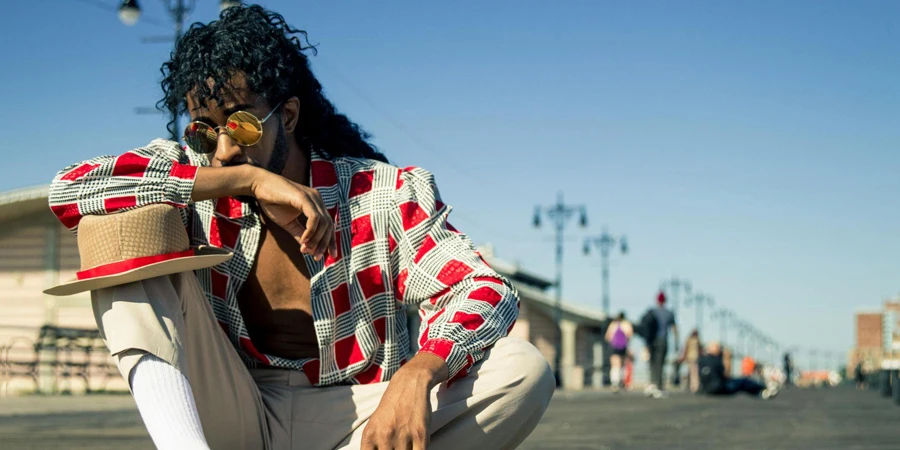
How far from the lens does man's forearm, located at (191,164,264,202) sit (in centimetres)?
269

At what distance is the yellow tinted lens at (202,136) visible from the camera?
2943 mm

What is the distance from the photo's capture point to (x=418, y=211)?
298cm

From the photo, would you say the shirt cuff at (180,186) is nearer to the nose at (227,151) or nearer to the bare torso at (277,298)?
the nose at (227,151)

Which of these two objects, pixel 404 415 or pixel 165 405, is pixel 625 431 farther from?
pixel 165 405

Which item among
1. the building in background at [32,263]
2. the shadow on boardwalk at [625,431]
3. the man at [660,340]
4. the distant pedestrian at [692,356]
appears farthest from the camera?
the distant pedestrian at [692,356]

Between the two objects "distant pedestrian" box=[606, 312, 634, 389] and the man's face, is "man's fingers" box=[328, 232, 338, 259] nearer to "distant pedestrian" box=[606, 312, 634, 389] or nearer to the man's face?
the man's face

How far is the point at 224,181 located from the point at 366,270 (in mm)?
483

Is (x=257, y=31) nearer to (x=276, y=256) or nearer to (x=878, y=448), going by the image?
(x=276, y=256)

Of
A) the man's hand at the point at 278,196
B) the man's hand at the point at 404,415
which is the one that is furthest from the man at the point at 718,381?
the man's hand at the point at 404,415

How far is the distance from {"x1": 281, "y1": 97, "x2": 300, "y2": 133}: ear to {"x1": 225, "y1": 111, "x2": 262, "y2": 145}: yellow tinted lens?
0.18m

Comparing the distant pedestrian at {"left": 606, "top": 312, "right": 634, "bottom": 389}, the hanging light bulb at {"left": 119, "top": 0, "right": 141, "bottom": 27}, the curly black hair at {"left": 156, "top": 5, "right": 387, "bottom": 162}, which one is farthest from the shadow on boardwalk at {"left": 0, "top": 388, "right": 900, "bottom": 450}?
the distant pedestrian at {"left": 606, "top": 312, "right": 634, "bottom": 389}

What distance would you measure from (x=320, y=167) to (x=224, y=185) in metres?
0.44

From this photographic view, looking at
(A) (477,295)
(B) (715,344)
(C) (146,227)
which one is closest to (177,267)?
(C) (146,227)

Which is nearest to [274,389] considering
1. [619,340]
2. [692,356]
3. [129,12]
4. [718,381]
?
[129,12]
